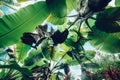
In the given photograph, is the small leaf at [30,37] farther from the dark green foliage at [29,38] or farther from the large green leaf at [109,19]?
the large green leaf at [109,19]

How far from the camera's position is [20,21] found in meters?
2.00

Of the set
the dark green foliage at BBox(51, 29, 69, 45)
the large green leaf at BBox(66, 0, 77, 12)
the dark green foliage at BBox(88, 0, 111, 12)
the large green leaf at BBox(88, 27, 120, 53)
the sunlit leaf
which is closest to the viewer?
the dark green foliage at BBox(88, 0, 111, 12)

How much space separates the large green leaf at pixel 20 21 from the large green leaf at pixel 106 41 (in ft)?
1.96

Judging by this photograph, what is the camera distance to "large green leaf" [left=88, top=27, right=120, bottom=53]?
2285 millimetres

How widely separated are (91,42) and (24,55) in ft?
2.57

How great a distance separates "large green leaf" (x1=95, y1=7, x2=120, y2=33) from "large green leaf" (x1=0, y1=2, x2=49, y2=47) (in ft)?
1.54

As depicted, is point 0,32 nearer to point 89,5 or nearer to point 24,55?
point 24,55

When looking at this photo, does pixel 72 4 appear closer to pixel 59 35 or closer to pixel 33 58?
pixel 59 35

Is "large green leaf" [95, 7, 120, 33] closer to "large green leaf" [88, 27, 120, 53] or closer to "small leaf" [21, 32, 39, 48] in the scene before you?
"large green leaf" [88, 27, 120, 53]

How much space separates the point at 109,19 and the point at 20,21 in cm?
78

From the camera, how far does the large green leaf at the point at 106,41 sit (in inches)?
90.0

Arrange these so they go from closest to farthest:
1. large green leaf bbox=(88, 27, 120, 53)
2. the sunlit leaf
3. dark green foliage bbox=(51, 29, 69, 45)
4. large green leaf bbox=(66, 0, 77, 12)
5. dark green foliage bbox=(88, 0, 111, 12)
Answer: dark green foliage bbox=(88, 0, 111, 12) → dark green foliage bbox=(51, 29, 69, 45) → large green leaf bbox=(66, 0, 77, 12) → large green leaf bbox=(88, 27, 120, 53) → the sunlit leaf

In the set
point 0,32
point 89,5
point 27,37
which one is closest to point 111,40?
point 89,5

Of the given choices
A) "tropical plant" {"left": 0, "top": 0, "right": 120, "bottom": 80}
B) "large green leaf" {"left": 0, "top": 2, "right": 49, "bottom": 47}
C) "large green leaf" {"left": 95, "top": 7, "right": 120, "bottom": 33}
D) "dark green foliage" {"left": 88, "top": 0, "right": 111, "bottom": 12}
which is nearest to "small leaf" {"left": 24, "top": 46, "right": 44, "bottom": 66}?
"tropical plant" {"left": 0, "top": 0, "right": 120, "bottom": 80}
